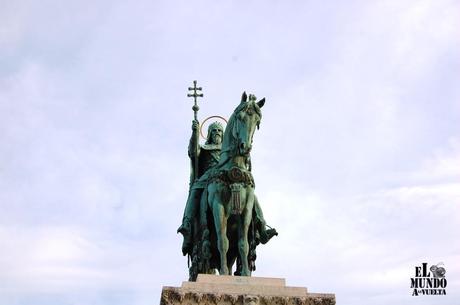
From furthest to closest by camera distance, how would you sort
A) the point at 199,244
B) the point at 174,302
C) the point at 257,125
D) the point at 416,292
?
the point at 416,292 → the point at 199,244 → the point at 257,125 → the point at 174,302

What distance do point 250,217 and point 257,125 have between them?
2377mm

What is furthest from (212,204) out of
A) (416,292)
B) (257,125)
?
(416,292)

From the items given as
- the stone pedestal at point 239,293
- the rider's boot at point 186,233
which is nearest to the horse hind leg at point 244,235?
the stone pedestal at point 239,293

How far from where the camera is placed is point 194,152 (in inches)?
960

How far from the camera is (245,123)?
827 inches

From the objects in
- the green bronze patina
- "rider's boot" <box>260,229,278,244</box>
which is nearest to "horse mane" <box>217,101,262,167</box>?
the green bronze patina

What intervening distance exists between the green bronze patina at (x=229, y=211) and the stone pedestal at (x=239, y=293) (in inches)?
41.2

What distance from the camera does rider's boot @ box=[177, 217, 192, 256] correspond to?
23000 millimetres

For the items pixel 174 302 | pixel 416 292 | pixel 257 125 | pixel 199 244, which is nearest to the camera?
pixel 174 302

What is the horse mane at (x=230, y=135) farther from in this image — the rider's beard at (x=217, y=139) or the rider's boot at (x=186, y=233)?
the rider's beard at (x=217, y=139)

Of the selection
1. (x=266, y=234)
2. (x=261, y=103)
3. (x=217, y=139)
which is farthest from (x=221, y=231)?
(x=217, y=139)

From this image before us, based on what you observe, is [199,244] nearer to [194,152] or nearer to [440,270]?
[194,152]

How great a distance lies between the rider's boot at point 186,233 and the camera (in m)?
23.0

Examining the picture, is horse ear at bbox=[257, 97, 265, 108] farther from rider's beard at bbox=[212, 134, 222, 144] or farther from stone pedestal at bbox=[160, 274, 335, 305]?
stone pedestal at bbox=[160, 274, 335, 305]
